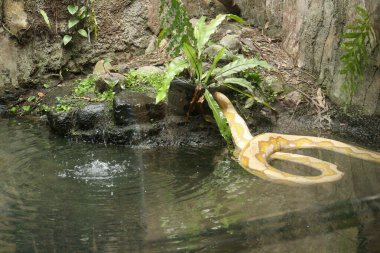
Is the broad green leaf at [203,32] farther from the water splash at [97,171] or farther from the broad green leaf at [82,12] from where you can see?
the broad green leaf at [82,12]

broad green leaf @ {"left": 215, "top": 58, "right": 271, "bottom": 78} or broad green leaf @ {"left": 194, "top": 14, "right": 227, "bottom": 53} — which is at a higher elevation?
broad green leaf @ {"left": 194, "top": 14, "right": 227, "bottom": 53}

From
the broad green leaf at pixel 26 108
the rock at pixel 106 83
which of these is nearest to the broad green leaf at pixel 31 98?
the broad green leaf at pixel 26 108

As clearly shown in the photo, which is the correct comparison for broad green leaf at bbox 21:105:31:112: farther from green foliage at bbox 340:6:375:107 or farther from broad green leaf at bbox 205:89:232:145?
green foliage at bbox 340:6:375:107

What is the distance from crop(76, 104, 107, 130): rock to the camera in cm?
670

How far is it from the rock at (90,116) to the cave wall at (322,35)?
364 centimetres

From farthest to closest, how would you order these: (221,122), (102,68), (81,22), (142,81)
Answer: (81,22) → (102,68) → (142,81) → (221,122)

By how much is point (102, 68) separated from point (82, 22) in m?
1.34

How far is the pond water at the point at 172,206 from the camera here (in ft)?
10.7

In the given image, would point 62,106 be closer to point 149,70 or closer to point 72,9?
point 149,70

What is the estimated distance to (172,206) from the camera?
4070mm

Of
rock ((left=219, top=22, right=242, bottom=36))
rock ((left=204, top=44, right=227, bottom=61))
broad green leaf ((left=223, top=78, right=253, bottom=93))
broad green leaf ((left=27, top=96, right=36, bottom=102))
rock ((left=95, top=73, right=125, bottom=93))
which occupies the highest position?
rock ((left=219, top=22, right=242, bottom=36))

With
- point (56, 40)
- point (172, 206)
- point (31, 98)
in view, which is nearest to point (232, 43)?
point (56, 40)

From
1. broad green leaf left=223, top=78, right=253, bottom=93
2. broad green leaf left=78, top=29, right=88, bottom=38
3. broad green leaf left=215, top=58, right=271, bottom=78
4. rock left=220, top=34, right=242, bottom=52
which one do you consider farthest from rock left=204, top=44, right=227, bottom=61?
broad green leaf left=78, top=29, right=88, bottom=38

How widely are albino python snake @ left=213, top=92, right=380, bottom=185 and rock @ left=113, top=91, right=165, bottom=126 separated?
93 centimetres
